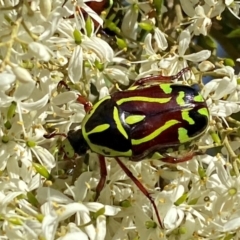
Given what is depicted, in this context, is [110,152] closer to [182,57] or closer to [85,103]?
[85,103]

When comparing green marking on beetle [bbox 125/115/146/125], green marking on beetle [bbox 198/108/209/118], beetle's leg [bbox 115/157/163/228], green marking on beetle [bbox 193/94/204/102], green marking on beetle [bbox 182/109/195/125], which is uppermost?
green marking on beetle [bbox 193/94/204/102]

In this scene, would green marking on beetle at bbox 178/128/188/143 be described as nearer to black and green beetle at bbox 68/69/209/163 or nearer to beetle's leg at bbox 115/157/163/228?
black and green beetle at bbox 68/69/209/163

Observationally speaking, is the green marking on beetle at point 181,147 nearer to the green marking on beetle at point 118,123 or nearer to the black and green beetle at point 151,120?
the black and green beetle at point 151,120

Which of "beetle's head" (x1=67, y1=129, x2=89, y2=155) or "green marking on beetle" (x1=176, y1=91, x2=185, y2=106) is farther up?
"green marking on beetle" (x1=176, y1=91, x2=185, y2=106)

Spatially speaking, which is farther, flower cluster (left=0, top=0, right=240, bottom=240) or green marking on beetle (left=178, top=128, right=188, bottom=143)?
green marking on beetle (left=178, top=128, right=188, bottom=143)

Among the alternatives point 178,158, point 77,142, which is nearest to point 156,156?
point 178,158

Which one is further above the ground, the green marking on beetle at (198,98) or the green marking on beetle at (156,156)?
the green marking on beetle at (198,98)

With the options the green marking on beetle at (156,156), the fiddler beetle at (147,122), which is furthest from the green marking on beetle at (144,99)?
the green marking on beetle at (156,156)

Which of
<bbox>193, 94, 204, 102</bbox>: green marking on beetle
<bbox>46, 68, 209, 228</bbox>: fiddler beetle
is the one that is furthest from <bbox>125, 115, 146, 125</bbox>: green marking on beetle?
<bbox>193, 94, 204, 102</bbox>: green marking on beetle
